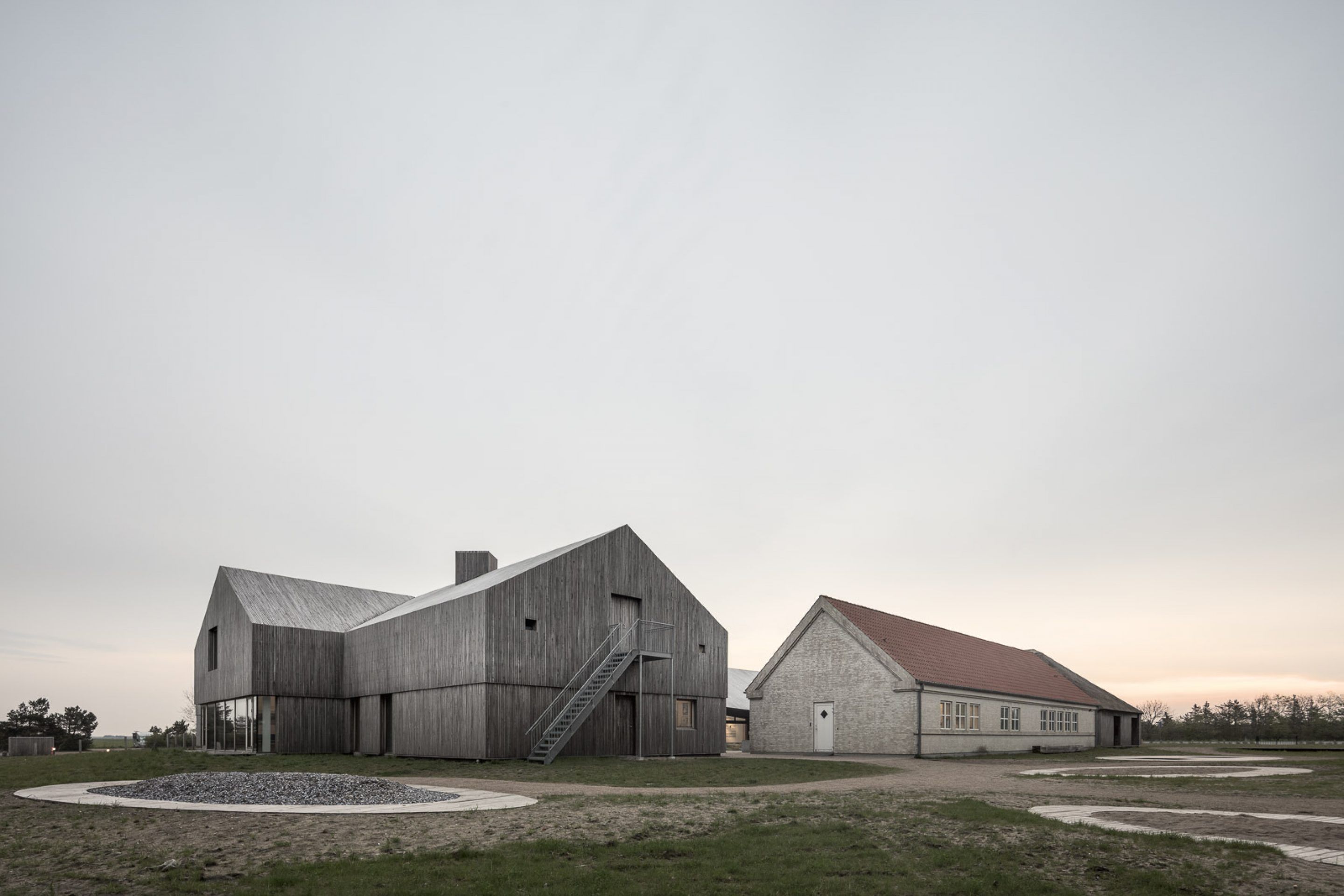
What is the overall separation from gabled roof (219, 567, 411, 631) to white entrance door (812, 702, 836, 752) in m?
22.3

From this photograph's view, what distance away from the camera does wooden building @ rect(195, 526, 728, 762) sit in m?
30.2

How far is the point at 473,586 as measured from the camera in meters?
36.1

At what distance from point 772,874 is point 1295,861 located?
5.53 m

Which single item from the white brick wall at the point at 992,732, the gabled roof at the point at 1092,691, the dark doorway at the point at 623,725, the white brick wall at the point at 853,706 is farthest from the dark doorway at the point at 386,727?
the gabled roof at the point at 1092,691

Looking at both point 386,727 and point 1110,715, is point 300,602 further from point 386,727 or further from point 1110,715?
point 1110,715

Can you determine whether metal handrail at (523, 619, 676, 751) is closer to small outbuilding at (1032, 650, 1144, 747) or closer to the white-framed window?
the white-framed window

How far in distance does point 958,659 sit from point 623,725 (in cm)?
1843

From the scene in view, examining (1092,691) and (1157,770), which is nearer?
(1157,770)

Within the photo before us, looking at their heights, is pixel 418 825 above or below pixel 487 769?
above

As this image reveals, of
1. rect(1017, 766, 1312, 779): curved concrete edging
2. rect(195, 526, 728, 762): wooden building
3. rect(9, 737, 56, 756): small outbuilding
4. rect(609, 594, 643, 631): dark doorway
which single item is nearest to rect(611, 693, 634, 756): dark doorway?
rect(195, 526, 728, 762): wooden building

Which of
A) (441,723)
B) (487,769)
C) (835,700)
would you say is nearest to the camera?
(487,769)

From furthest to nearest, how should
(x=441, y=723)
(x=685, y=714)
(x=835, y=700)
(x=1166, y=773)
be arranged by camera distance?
1. (x=835, y=700)
2. (x=685, y=714)
3. (x=441, y=723)
4. (x=1166, y=773)

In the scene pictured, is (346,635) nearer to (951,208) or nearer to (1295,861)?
(951,208)

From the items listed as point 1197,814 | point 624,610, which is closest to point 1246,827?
point 1197,814
